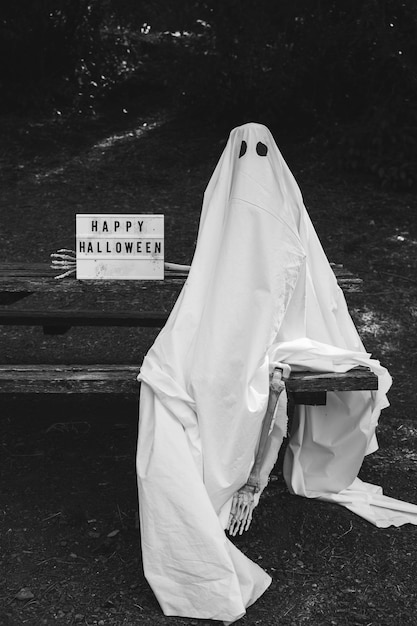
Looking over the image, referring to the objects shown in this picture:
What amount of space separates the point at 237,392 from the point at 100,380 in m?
0.58

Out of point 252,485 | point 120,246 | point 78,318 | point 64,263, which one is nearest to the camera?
point 252,485

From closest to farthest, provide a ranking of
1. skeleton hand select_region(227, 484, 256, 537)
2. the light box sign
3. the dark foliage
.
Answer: skeleton hand select_region(227, 484, 256, 537) → the light box sign → the dark foliage

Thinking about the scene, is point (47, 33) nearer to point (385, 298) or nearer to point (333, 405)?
point (385, 298)

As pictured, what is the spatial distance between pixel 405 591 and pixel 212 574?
752 millimetres

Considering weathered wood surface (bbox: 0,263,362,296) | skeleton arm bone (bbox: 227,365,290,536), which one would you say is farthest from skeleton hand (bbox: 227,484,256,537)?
weathered wood surface (bbox: 0,263,362,296)

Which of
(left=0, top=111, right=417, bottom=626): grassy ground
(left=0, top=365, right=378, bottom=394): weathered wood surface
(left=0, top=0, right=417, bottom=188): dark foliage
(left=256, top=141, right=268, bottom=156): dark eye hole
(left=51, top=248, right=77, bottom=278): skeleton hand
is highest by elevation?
(left=0, top=0, right=417, bottom=188): dark foliage

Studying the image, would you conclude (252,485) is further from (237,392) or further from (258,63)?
(258,63)

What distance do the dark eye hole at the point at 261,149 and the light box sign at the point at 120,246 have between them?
549mm

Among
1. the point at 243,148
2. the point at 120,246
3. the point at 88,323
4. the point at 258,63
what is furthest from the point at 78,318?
the point at 258,63

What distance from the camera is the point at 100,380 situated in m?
3.31

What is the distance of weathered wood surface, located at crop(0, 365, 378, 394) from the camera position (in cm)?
324

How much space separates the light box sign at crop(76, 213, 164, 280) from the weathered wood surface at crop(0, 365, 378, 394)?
1.74 ft

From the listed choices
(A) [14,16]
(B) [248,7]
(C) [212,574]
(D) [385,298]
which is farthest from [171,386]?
(A) [14,16]

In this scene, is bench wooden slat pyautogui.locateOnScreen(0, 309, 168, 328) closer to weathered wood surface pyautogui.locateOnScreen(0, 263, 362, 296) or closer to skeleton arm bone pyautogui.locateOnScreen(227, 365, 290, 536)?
weathered wood surface pyautogui.locateOnScreen(0, 263, 362, 296)
